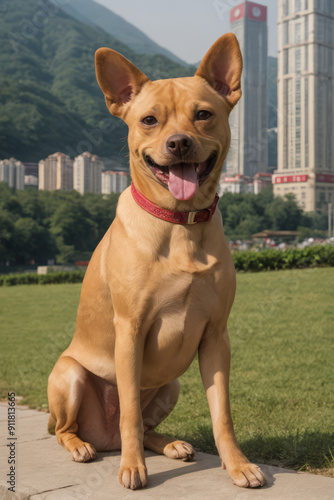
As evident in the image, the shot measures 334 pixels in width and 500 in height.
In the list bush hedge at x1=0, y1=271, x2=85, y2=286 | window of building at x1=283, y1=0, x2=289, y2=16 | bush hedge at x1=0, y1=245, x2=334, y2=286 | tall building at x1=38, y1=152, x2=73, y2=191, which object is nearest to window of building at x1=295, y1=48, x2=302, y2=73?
window of building at x1=283, y1=0, x2=289, y2=16

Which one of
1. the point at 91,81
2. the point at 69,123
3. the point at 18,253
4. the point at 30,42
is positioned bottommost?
the point at 18,253

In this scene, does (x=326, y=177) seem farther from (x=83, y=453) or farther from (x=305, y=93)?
(x=83, y=453)

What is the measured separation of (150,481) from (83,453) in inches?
19.3

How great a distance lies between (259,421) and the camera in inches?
164

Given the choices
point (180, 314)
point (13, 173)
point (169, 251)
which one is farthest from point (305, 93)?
point (180, 314)

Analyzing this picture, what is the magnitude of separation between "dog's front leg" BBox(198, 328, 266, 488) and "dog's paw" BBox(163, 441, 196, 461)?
0.32 meters

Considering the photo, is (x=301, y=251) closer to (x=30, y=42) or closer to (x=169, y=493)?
(x=169, y=493)

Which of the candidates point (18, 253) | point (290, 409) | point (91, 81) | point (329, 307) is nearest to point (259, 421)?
point (290, 409)

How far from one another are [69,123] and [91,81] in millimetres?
21311

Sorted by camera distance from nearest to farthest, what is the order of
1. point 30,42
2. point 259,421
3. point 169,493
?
point 169,493
point 259,421
point 30,42

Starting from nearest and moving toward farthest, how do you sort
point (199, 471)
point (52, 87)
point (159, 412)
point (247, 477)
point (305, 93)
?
1. point (247, 477)
2. point (199, 471)
3. point (159, 412)
4. point (305, 93)
5. point (52, 87)

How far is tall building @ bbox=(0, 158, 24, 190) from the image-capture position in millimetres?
74500

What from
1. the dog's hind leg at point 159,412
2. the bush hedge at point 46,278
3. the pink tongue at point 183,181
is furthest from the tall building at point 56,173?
the pink tongue at point 183,181

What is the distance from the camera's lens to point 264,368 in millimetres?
6301
